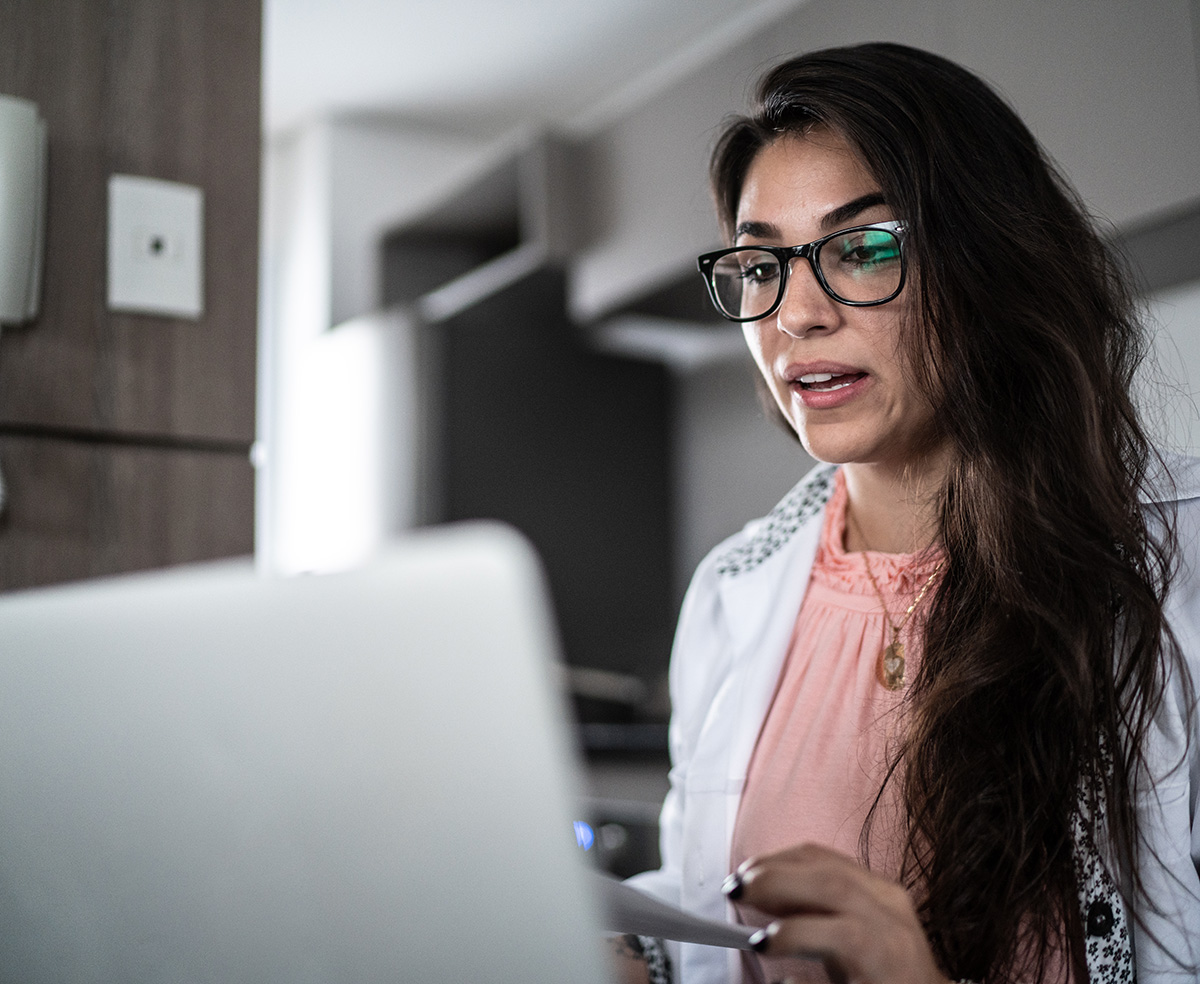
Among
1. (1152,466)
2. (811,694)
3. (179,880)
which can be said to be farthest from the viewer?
(811,694)

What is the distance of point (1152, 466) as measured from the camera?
97cm

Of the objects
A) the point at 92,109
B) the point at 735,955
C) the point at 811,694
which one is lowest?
the point at 735,955

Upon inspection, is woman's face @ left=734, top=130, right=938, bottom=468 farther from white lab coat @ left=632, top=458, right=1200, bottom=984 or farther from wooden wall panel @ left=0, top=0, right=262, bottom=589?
wooden wall panel @ left=0, top=0, right=262, bottom=589

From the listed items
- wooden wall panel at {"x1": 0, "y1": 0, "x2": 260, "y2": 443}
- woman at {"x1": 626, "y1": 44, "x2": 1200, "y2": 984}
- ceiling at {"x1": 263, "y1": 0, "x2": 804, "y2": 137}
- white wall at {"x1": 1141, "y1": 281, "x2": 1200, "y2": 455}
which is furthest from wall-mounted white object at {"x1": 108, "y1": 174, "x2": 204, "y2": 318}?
ceiling at {"x1": 263, "y1": 0, "x2": 804, "y2": 137}

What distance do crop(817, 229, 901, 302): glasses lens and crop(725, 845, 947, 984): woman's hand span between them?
1.94ft

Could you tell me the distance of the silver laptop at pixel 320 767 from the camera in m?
0.34

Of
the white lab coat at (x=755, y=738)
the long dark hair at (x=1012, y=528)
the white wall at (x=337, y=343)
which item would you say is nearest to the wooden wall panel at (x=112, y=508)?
the white lab coat at (x=755, y=738)

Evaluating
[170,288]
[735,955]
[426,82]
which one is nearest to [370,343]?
[426,82]

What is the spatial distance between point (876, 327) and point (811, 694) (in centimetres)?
39

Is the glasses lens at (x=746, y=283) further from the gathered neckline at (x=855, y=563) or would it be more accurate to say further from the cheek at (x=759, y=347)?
the gathered neckline at (x=855, y=563)

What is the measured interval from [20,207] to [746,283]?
2.52 feet

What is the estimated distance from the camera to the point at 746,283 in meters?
1.14

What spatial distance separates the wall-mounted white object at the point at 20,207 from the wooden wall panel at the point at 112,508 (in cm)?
A: 15

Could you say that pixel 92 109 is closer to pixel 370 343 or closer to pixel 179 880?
pixel 179 880
